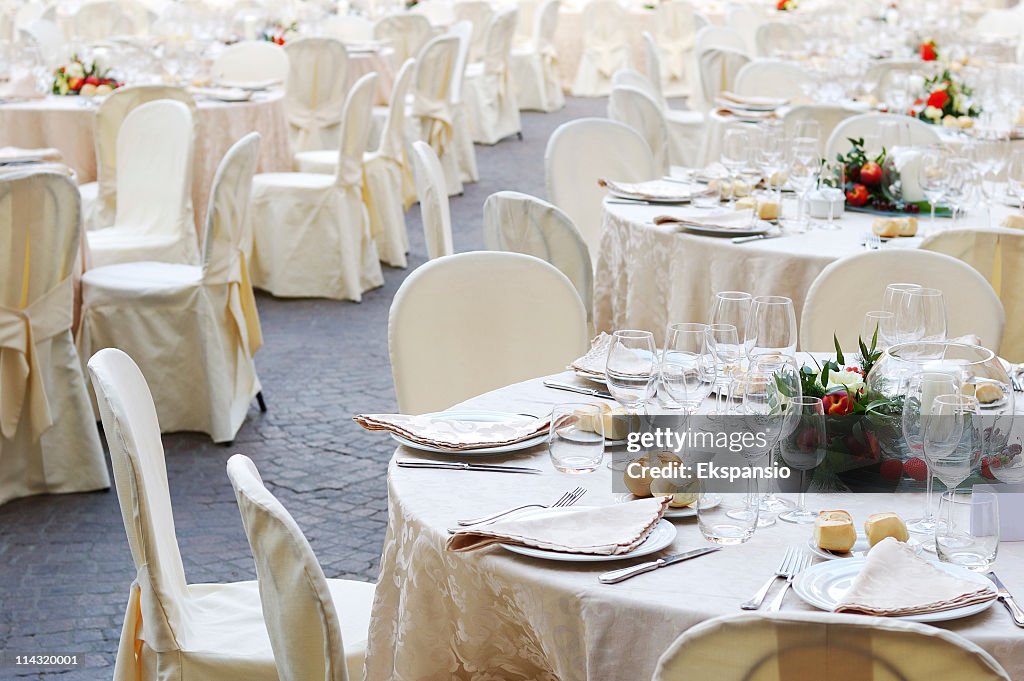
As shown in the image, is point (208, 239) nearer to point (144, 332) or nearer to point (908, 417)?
point (144, 332)

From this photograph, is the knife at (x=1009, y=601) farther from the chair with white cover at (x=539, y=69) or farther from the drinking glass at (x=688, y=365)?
the chair with white cover at (x=539, y=69)

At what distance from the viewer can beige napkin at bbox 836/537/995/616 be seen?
4.96 feet

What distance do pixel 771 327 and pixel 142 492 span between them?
106cm

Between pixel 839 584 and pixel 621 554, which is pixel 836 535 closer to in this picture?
pixel 839 584

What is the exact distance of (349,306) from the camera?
20.6 feet

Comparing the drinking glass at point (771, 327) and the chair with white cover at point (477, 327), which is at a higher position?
the drinking glass at point (771, 327)

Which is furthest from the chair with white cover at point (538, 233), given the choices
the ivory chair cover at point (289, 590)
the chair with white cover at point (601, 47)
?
the chair with white cover at point (601, 47)

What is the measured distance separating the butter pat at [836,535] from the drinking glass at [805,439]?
109mm

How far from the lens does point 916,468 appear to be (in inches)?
76.6

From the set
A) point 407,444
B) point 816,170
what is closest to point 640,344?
point 407,444

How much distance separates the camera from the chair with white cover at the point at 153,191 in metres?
5.23

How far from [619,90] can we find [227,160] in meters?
2.53

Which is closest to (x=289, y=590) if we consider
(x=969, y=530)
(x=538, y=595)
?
(x=538, y=595)

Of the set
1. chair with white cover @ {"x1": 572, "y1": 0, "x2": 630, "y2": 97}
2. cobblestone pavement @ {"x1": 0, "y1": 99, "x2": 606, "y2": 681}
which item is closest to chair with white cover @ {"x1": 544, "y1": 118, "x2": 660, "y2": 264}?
cobblestone pavement @ {"x1": 0, "y1": 99, "x2": 606, "y2": 681}
